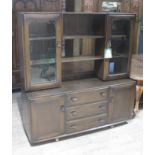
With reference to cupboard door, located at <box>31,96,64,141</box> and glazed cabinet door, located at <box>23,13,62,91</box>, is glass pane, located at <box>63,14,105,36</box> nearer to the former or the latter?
glazed cabinet door, located at <box>23,13,62,91</box>

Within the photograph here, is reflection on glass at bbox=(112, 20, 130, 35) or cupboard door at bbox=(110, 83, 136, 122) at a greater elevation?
reflection on glass at bbox=(112, 20, 130, 35)

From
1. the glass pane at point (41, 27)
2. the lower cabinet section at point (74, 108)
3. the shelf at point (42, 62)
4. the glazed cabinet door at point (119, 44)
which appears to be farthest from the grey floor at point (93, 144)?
the glass pane at point (41, 27)

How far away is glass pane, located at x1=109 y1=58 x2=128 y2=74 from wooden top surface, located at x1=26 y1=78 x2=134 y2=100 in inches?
5.5

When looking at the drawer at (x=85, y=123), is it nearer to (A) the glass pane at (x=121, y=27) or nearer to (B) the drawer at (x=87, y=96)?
(B) the drawer at (x=87, y=96)

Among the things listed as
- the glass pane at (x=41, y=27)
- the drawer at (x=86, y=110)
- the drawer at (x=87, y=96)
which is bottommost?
the drawer at (x=86, y=110)

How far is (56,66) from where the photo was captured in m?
2.27

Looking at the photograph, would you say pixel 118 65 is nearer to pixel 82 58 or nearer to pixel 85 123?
pixel 82 58

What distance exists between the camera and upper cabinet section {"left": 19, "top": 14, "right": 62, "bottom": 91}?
2.04m

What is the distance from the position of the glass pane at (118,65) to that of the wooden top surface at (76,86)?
0.46 feet

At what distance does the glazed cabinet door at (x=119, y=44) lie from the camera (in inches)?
96.5

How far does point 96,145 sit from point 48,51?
118 cm

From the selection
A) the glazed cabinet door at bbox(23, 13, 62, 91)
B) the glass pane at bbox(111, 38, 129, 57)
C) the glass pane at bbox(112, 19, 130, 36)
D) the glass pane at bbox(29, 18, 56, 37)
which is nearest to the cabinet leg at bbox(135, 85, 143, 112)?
the glass pane at bbox(111, 38, 129, 57)
